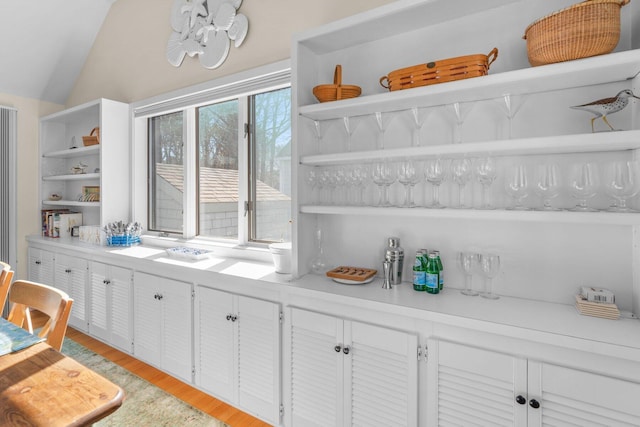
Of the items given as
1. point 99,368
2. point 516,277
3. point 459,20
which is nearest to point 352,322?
point 516,277

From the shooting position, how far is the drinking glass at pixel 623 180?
1.26 m

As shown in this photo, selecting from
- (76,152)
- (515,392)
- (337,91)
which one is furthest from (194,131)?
(515,392)

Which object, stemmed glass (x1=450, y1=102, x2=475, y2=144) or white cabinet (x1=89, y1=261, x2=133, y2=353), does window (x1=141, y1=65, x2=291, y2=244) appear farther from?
stemmed glass (x1=450, y1=102, x2=475, y2=144)

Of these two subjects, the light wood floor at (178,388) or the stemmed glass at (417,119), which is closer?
the stemmed glass at (417,119)

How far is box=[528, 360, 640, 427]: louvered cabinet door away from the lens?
1097 mm

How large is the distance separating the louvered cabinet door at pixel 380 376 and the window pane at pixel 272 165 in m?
1.08

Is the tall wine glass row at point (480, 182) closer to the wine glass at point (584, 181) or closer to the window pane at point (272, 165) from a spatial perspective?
the wine glass at point (584, 181)

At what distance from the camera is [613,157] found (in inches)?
56.0

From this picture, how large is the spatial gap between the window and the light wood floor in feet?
3.53

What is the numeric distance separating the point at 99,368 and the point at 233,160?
6.13 ft

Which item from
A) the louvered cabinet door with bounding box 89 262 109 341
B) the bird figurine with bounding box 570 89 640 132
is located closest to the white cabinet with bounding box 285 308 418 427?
the bird figurine with bounding box 570 89 640 132

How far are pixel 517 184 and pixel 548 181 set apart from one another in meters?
0.11

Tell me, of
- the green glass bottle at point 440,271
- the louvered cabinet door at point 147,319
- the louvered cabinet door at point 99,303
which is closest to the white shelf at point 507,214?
the green glass bottle at point 440,271

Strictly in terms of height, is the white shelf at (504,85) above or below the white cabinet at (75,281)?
above
